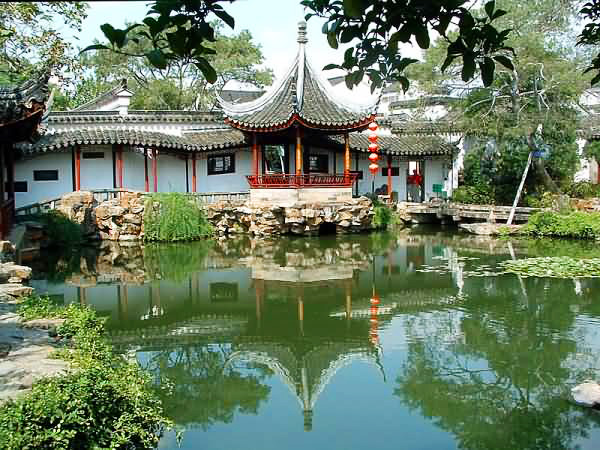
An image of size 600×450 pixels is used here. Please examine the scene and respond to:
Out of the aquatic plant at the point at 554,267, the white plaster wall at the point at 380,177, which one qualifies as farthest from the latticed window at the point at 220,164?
the aquatic plant at the point at 554,267

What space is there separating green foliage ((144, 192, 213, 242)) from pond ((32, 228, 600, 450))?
2.52 m

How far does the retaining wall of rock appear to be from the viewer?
48.8 ft

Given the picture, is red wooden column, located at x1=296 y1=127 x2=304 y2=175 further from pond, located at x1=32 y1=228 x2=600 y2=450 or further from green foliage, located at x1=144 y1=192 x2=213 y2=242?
pond, located at x1=32 y1=228 x2=600 y2=450

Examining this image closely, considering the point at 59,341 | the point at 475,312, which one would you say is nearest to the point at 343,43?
the point at 59,341

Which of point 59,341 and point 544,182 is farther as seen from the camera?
point 544,182

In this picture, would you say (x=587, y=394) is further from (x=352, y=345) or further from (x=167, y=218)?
(x=167, y=218)

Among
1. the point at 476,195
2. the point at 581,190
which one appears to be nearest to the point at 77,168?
the point at 476,195

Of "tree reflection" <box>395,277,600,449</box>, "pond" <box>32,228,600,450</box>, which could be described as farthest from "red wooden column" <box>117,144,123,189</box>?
"tree reflection" <box>395,277,600,449</box>

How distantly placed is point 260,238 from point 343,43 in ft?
42.7

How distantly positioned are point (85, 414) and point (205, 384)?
2.05 m

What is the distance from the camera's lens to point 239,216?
1642 cm

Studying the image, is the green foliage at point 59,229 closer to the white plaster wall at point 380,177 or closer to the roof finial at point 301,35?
the roof finial at point 301,35

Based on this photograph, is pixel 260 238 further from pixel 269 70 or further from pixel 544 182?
pixel 269 70

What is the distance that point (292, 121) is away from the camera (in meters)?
15.3
